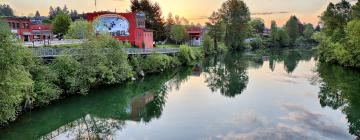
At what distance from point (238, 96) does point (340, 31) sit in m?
34.1

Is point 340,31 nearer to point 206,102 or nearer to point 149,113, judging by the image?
point 206,102

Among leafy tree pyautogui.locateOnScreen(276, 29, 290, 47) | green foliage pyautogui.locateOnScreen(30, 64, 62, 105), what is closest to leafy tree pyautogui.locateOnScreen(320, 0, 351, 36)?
green foliage pyautogui.locateOnScreen(30, 64, 62, 105)

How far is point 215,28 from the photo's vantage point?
94875 millimetres

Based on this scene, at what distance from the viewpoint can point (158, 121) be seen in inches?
1025

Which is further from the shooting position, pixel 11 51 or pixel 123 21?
pixel 123 21

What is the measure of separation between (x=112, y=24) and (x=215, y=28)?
41.1 metres

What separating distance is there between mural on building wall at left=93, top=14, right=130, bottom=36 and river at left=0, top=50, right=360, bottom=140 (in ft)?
62.0

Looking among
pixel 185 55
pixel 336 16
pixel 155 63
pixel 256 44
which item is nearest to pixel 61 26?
pixel 185 55

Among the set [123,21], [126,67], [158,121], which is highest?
[123,21]

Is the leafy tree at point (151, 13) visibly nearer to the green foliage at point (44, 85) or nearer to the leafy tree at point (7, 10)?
the green foliage at point (44, 85)

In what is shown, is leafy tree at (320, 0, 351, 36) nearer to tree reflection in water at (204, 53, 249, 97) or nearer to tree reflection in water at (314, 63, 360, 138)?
tree reflection in water at (314, 63, 360, 138)

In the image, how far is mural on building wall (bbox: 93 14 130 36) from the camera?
59656 mm

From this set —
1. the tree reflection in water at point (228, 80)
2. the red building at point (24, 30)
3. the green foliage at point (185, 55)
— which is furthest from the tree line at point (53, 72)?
the red building at point (24, 30)

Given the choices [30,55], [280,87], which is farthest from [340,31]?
[30,55]
